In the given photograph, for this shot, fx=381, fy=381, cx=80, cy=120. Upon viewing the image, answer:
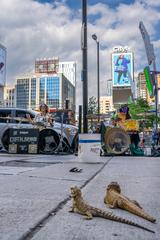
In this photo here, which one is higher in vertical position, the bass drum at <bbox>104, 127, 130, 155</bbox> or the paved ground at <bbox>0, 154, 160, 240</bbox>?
the bass drum at <bbox>104, 127, 130, 155</bbox>

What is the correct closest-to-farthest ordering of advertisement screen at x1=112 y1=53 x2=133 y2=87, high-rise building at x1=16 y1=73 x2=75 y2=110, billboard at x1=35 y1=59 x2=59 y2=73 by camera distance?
advertisement screen at x1=112 y1=53 x2=133 y2=87 < high-rise building at x1=16 y1=73 x2=75 y2=110 < billboard at x1=35 y1=59 x2=59 y2=73

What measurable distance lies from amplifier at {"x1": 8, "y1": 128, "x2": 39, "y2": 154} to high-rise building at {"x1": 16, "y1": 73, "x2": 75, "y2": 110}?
88.9 m

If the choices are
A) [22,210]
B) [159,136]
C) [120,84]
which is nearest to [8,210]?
[22,210]

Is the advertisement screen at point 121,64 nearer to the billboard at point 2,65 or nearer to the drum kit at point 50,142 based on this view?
the billboard at point 2,65

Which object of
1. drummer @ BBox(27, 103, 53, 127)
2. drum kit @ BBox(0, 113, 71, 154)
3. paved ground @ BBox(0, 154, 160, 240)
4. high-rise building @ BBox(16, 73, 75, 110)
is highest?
high-rise building @ BBox(16, 73, 75, 110)

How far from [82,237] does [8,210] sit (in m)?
1.34

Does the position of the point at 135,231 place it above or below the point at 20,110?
below

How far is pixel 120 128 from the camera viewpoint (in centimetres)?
1708

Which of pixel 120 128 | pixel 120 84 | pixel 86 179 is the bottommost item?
pixel 86 179

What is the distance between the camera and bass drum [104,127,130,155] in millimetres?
16969

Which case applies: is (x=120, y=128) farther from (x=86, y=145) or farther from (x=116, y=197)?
(x=116, y=197)

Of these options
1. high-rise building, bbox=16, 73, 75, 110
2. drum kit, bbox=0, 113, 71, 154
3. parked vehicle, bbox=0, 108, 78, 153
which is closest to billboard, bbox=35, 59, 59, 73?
high-rise building, bbox=16, 73, 75, 110

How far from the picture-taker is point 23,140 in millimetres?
17172

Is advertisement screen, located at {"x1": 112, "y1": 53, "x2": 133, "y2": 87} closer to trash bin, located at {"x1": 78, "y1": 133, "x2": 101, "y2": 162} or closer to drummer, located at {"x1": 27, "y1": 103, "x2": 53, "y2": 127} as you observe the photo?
drummer, located at {"x1": 27, "y1": 103, "x2": 53, "y2": 127}
